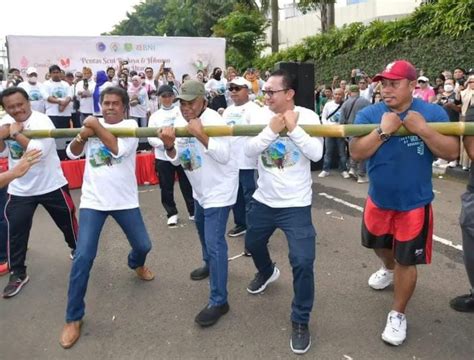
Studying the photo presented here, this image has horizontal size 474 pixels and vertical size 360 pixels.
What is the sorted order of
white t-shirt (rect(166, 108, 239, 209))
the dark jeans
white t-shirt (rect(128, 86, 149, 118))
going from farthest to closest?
white t-shirt (rect(128, 86, 149, 118)) → the dark jeans → white t-shirt (rect(166, 108, 239, 209))

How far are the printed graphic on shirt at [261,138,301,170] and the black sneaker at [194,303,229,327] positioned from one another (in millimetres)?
1220

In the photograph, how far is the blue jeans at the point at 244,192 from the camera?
532 cm

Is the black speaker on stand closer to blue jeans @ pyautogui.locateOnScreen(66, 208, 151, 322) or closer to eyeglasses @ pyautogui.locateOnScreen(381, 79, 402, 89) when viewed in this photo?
blue jeans @ pyautogui.locateOnScreen(66, 208, 151, 322)

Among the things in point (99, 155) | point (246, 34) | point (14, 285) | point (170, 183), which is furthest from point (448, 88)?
point (246, 34)

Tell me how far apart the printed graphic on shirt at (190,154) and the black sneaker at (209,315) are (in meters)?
1.10

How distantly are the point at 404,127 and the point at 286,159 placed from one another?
0.80 meters

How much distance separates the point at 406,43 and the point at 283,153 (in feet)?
38.9

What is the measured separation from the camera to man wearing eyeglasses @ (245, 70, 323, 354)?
3016 millimetres

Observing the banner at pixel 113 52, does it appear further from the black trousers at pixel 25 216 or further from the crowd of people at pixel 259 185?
the black trousers at pixel 25 216

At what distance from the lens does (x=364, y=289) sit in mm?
3973

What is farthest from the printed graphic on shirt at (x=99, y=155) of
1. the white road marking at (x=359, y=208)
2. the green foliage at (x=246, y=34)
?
the green foliage at (x=246, y=34)

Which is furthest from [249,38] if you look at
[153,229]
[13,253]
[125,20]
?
[125,20]

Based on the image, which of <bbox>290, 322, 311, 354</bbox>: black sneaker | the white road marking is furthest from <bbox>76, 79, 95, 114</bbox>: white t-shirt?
<bbox>290, 322, 311, 354</bbox>: black sneaker

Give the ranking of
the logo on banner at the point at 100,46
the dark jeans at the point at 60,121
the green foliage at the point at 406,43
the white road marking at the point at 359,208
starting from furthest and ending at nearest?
the logo on banner at the point at 100,46
the green foliage at the point at 406,43
the dark jeans at the point at 60,121
the white road marking at the point at 359,208
